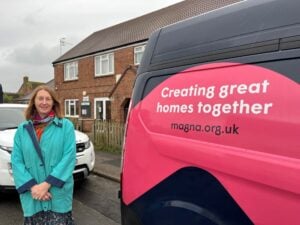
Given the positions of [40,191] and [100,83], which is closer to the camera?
[40,191]

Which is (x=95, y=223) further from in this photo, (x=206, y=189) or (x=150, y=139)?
(x=206, y=189)

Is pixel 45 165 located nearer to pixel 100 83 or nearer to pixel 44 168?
pixel 44 168

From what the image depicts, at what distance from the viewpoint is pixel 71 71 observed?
25.3 m

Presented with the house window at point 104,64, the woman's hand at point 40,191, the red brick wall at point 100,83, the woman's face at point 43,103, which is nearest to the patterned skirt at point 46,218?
Result: the woman's hand at point 40,191

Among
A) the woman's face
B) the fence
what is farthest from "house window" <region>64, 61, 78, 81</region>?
the woman's face

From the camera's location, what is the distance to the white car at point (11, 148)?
533cm

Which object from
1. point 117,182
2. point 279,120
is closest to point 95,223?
point 117,182

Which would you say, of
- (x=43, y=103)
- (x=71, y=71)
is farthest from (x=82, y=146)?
(x=71, y=71)

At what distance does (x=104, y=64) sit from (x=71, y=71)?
4.61 metres

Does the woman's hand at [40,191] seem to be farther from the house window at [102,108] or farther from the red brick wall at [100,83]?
the house window at [102,108]

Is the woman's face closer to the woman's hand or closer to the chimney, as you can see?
the woman's hand

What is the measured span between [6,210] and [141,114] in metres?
3.68

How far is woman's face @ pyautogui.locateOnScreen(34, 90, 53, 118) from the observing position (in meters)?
3.09

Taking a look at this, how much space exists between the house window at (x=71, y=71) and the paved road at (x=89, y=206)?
1834 centimetres
